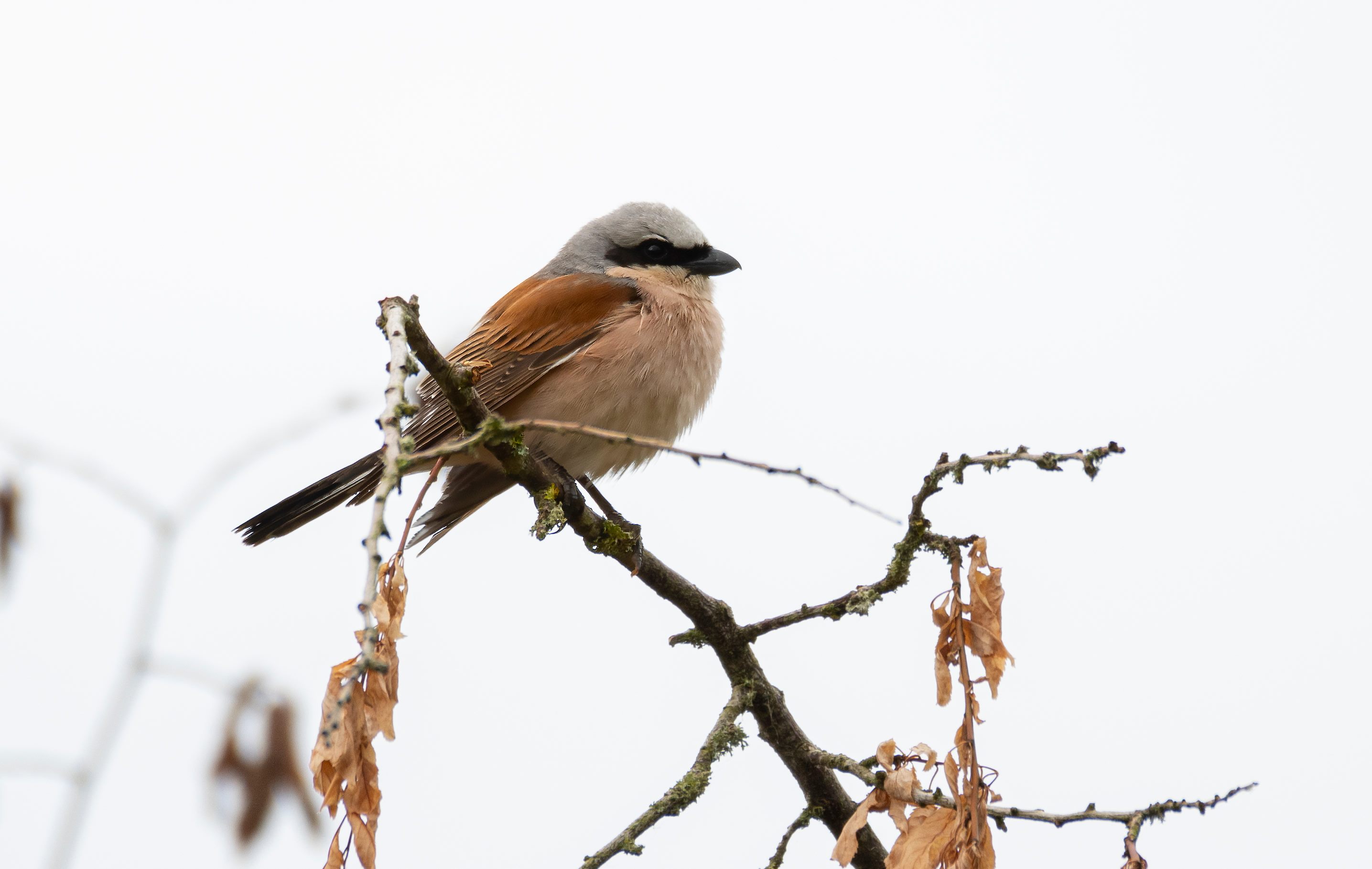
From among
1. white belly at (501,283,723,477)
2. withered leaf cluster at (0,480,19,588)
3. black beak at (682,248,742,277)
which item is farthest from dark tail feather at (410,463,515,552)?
withered leaf cluster at (0,480,19,588)

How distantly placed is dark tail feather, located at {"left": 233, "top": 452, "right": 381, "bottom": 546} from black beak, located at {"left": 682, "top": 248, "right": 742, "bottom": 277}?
5.82 ft

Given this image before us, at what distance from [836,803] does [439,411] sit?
6.21 feet

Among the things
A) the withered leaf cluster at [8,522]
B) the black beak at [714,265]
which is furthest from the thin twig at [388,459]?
the black beak at [714,265]

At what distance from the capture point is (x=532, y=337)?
14.6 ft

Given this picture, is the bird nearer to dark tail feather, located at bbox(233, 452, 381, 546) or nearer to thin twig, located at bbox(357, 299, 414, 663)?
dark tail feather, located at bbox(233, 452, 381, 546)

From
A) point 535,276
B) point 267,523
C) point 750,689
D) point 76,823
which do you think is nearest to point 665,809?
point 750,689

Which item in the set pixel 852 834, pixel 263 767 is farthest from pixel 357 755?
pixel 852 834

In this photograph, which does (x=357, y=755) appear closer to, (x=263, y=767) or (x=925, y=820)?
(x=263, y=767)

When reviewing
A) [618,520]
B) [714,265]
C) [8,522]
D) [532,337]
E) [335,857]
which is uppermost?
[714,265]

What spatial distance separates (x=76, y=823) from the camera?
142cm

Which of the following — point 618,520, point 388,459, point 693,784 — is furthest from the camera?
point 618,520

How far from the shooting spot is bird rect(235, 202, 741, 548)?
401 cm

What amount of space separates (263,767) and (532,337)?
98.2 inches

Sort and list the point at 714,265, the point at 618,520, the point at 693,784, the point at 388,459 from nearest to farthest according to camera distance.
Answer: the point at 388,459, the point at 693,784, the point at 618,520, the point at 714,265
